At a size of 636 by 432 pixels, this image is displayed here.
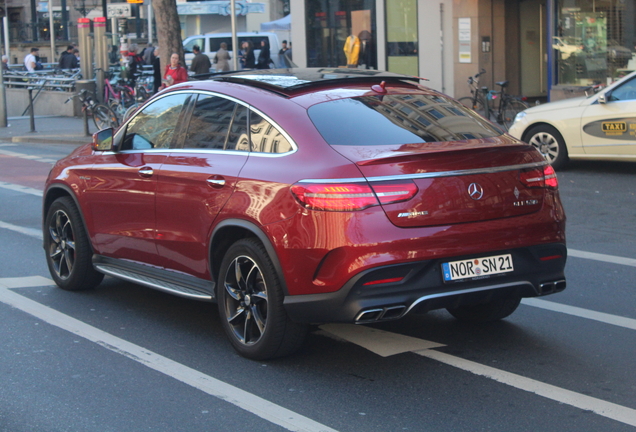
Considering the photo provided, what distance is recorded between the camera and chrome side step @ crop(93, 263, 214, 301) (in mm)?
5705

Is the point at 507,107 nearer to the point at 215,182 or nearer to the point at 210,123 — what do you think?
the point at 210,123

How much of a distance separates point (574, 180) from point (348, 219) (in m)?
8.79

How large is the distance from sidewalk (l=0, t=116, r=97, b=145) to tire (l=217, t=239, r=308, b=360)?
15532 mm

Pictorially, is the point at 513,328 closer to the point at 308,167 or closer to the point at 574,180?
the point at 308,167

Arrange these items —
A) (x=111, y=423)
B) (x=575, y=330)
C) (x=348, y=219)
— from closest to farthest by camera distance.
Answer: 1. (x=111, y=423)
2. (x=348, y=219)
3. (x=575, y=330)

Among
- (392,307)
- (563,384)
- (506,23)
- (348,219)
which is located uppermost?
(506,23)

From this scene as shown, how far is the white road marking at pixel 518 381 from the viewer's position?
445 centimetres

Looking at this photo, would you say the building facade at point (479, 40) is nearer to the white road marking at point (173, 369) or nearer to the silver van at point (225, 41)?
the silver van at point (225, 41)

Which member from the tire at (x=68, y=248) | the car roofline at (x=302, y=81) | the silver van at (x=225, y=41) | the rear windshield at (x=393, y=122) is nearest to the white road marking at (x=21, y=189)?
the tire at (x=68, y=248)

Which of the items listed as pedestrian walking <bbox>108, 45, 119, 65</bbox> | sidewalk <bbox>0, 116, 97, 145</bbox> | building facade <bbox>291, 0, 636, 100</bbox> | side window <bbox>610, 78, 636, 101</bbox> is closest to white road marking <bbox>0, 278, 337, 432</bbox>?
side window <bbox>610, 78, 636, 101</bbox>

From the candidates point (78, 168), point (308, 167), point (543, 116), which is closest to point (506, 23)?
point (543, 116)

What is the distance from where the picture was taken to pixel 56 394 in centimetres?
485

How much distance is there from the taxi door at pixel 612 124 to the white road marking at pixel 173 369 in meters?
8.77

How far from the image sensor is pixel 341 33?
26016mm
